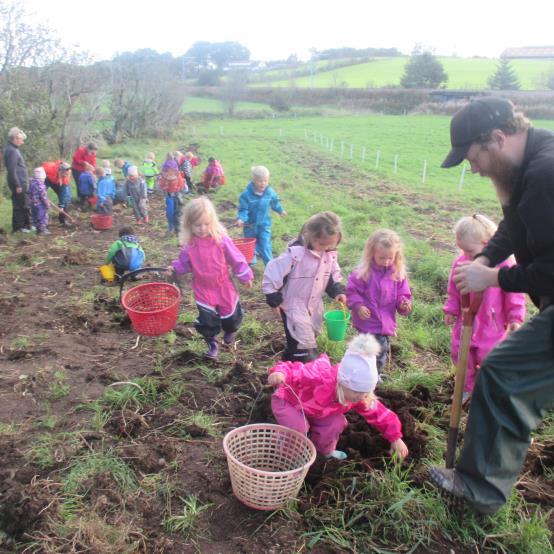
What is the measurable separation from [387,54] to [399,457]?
95.1 m

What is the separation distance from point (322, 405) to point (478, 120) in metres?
1.98

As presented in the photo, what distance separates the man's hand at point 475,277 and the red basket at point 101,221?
9.01 metres

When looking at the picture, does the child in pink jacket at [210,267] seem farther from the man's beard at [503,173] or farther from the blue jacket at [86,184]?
the blue jacket at [86,184]

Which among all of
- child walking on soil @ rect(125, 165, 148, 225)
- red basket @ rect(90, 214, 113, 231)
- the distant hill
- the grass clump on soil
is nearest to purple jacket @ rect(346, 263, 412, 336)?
the grass clump on soil

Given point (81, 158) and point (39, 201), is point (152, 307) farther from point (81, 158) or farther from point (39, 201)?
point (81, 158)

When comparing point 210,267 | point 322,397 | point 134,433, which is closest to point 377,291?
point 322,397

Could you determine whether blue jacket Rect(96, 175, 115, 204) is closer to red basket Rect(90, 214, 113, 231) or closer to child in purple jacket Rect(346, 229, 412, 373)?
red basket Rect(90, 214, 113, 231)

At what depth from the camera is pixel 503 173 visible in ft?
9.29

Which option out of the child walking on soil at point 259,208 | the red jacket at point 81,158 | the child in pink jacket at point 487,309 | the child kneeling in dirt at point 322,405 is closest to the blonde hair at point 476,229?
the child in pink jacket at point 487,309

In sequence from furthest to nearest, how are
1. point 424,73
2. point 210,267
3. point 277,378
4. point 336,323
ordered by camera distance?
point 424,73 → point 210,267 → point 336,323 → point 277,378

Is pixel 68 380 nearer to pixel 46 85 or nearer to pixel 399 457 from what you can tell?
Result: pixel 399 457

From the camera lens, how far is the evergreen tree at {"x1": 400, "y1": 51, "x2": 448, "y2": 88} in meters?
57.5

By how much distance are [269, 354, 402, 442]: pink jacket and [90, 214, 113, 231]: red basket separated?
326 inches

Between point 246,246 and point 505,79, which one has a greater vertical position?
point 505,79
